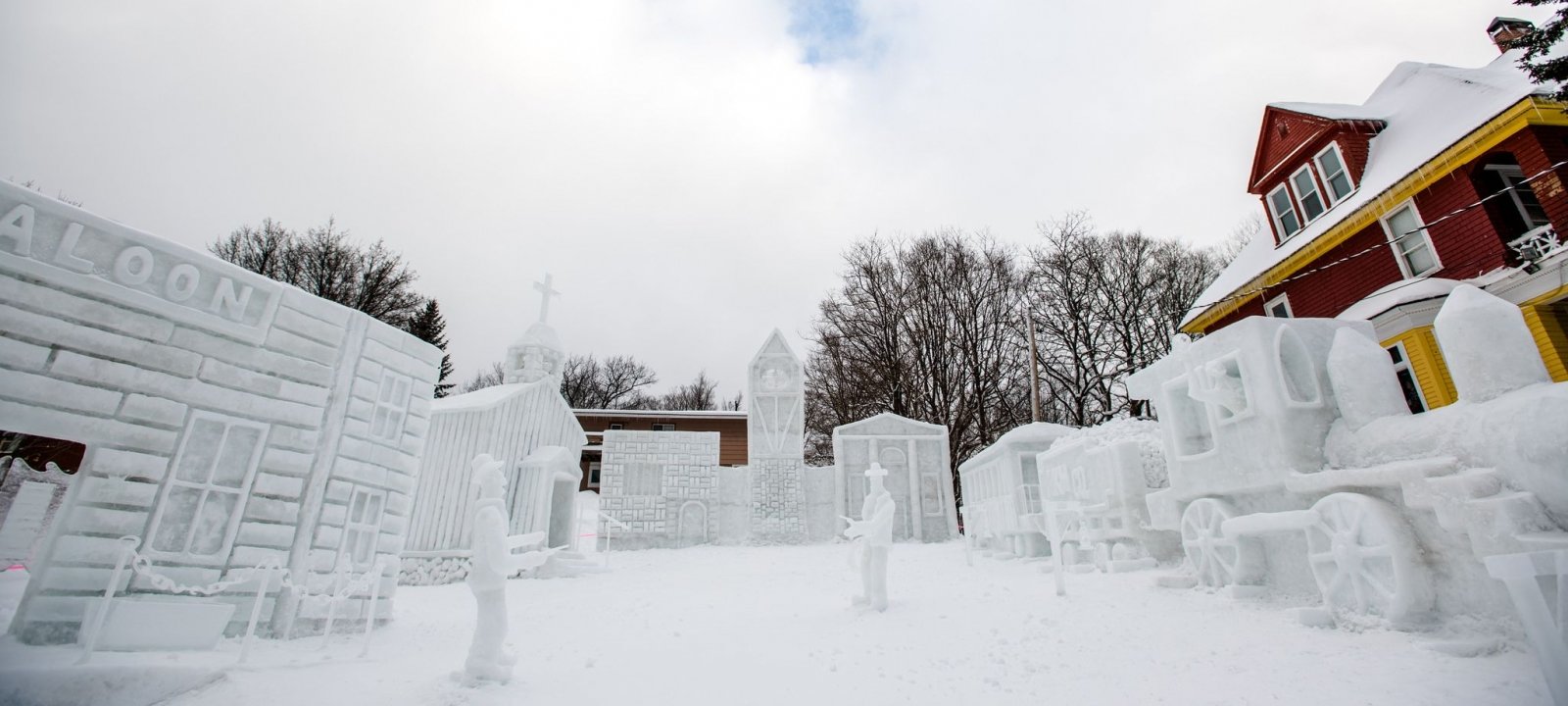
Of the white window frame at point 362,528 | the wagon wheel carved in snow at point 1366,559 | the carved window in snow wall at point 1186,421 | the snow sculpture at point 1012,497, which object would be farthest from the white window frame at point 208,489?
the snow sculpture at point 1012,497

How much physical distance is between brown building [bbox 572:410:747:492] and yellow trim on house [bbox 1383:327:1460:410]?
23.9m

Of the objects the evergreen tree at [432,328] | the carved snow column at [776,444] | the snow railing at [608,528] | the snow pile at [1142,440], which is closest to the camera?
the snow pile at [1142,440]

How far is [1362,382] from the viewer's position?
5227 millimetres

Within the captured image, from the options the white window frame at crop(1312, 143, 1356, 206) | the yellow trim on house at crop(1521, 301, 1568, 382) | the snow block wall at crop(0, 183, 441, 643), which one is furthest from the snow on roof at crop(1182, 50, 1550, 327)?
the snow block wall at crop(0, 183, 441, 643)

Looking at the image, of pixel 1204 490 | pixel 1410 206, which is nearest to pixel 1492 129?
pixel 1410 206

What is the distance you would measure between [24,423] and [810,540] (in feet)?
52.8

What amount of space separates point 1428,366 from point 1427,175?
11.7 feet

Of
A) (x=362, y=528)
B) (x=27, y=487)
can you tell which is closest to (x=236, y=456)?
(x=362, y=528)

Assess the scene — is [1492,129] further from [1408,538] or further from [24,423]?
[24,423]

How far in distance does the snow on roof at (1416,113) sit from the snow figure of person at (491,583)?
16146 mm

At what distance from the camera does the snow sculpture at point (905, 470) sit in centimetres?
1844

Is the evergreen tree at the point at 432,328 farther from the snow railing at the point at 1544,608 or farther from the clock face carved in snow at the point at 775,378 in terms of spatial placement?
the snow railing at the point at 1544,608

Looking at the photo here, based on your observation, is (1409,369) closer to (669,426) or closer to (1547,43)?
(1547,43)

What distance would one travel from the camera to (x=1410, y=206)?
12.1m
